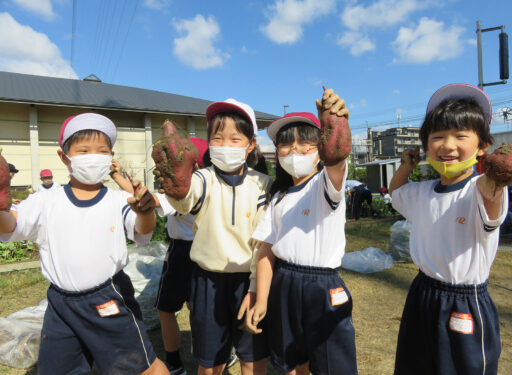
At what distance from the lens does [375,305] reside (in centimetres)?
373

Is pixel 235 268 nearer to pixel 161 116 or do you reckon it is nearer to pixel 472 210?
pixel 472 210

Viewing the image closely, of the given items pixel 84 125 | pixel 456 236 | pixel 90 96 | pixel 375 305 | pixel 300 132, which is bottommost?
pixel 375 305

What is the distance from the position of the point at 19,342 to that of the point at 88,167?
6.35ft

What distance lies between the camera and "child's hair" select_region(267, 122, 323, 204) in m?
1.68

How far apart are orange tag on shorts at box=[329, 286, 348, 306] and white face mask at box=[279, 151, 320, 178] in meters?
0.60

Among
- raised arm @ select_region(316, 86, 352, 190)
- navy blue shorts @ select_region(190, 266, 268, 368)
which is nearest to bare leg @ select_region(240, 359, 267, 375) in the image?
navy blue shorts @ select_region(190, 266, 268, 368)

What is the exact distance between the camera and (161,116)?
11578 mm

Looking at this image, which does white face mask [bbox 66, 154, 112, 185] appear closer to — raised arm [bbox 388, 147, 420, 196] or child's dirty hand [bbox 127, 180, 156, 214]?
child's dirty hand [bbox 127, 180, 156, 214]

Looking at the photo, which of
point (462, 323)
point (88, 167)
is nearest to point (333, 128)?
point (462, 323)

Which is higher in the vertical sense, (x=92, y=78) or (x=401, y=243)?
(x=92, y=78)

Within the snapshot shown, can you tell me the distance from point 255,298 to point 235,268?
0.19 metres

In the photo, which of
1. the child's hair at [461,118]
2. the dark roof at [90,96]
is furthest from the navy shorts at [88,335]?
the dark roof at [90,96]

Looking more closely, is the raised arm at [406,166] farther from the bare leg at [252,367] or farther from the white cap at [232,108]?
the bare leg at [252,367]

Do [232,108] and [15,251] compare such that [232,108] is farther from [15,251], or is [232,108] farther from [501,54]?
[501,54]
